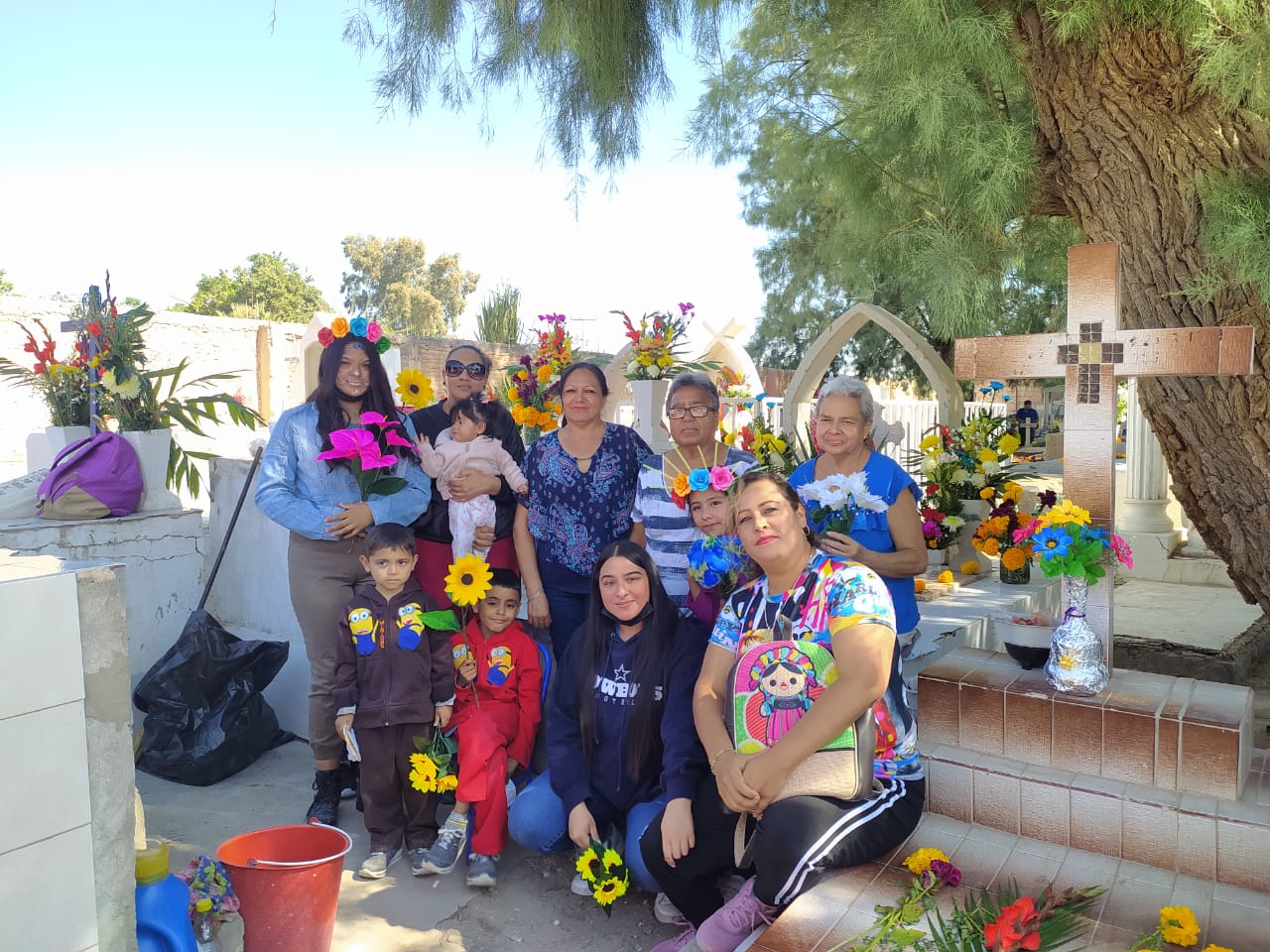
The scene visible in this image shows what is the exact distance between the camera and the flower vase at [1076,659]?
2584mm

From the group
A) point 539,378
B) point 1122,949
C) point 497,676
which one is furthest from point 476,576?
point 1122,949

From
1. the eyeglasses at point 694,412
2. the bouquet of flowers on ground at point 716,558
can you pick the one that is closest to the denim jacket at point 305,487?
the eyeglasses at point 694,412

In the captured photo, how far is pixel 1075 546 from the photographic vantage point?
2686 millimetres

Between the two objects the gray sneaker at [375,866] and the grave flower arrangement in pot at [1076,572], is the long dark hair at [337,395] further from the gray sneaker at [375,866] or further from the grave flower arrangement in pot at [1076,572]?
the grave flower arrangement in pot at [1076,572]

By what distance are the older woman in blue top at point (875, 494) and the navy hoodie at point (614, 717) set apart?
0.60 m

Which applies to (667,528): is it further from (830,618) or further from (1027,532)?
(1027,532)

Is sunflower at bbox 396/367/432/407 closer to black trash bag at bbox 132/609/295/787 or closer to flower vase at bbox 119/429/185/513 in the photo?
black trash bag at bbox 132/609/295/787

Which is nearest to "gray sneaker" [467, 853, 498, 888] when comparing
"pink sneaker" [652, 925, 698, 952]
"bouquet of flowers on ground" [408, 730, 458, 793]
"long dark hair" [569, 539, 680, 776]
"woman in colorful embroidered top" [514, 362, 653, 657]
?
"bouquet of flowers on ground" [408, 730, 458, 793]

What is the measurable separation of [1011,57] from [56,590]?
10.2ft

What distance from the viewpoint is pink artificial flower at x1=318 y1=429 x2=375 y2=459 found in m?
3.26

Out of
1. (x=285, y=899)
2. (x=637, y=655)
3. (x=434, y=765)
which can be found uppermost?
(x=637, y=655)

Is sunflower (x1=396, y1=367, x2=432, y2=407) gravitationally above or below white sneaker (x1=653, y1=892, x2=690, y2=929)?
above

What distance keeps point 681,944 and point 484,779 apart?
0.88 metres

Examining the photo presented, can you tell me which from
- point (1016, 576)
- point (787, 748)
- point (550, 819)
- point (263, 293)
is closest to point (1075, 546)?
point (787, 748)
